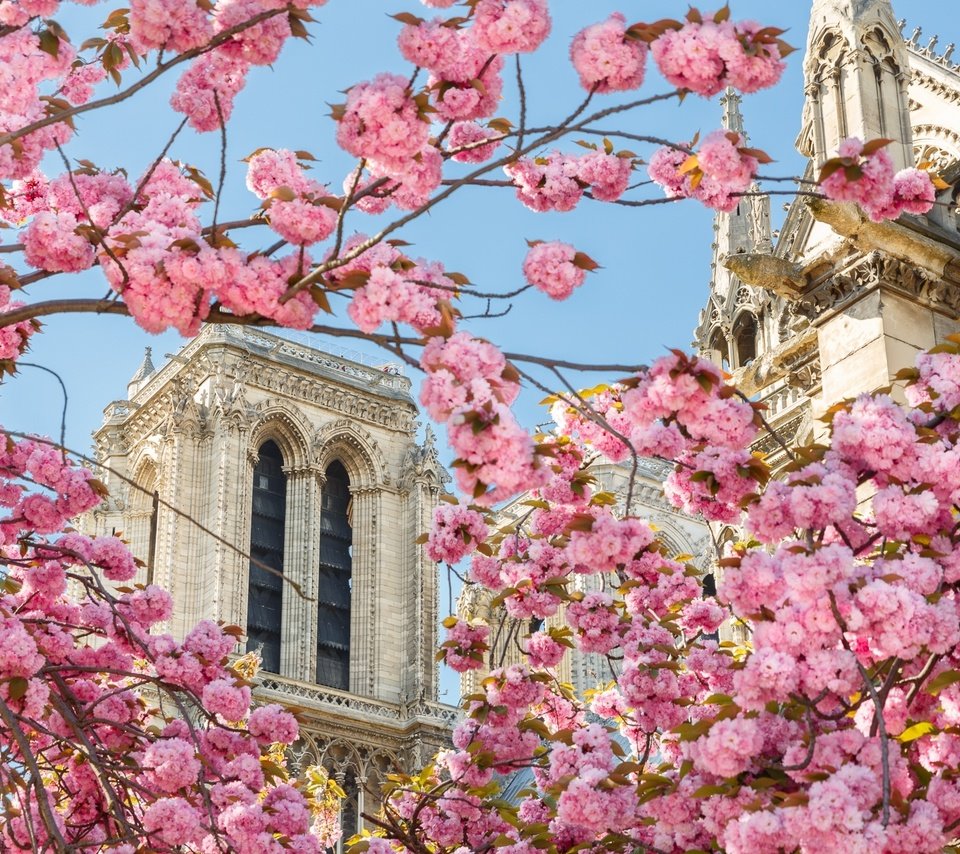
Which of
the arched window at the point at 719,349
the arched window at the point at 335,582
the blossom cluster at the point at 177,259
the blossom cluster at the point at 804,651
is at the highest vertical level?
the arched window at the point at 335,582

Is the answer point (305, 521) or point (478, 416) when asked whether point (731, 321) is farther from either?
point (305, 521)

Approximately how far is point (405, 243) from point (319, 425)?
173 ft

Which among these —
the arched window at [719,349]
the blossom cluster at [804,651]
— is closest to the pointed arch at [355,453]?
the arched window at [719,349]

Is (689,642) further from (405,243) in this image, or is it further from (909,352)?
(405,243)

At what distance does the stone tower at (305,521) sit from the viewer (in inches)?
2199

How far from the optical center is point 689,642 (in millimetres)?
12539

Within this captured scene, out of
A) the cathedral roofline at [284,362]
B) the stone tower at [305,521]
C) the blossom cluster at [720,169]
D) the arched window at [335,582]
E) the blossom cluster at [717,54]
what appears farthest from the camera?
the cathedral roofline at [284,362]

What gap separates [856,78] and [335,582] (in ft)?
155

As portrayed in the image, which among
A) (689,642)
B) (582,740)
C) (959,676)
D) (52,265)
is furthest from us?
(689,642)

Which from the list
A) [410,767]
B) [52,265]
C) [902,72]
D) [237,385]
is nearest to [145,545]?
[237,385]

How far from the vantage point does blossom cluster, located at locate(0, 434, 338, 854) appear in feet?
31.7

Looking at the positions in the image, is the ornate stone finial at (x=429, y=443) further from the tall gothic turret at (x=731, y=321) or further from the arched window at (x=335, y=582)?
the tall gothic turret at (x=731, y=321)

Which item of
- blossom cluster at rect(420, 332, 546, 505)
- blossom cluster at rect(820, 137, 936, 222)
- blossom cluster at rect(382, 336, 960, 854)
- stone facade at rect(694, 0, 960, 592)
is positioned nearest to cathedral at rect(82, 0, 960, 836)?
stone facade at rect(694, 0, 960, 592)

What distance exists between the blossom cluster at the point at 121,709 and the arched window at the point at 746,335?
16.2 m
